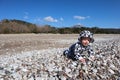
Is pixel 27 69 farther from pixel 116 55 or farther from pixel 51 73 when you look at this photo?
pixel 116 55

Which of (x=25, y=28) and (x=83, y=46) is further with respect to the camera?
(x=25, y=28)

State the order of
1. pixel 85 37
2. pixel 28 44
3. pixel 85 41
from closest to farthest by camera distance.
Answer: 1. pixel 85 37
2. pixel 85 41
3. pixel 28 44

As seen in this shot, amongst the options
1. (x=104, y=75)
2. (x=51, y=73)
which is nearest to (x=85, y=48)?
(x=104, y=75)

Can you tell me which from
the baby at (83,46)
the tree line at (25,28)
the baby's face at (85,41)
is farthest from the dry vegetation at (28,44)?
the tree line at (25,28)

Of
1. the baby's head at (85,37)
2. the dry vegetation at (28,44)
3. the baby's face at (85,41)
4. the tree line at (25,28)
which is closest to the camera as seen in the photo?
the baby's head at (85,37)

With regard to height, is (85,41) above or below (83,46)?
above

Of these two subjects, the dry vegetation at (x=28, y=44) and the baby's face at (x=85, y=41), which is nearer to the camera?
the baby's face at (x=85, y=41)

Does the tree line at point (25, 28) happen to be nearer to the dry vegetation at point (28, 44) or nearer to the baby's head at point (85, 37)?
the dry vegetation at point (28, 44)

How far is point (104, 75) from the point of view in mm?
6535

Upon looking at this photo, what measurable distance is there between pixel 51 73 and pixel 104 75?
145 cm

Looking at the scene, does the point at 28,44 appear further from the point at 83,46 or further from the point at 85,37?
the point at 85,37

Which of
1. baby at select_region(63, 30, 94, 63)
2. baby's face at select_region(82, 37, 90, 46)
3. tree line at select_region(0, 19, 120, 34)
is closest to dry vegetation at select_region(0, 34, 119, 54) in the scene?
baby at select_region(63, 30, 94, 63)

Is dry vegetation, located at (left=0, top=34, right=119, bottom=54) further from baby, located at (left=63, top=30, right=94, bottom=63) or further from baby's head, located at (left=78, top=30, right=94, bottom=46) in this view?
baby's head, located at (left=78, top=30, right=94, bottom=46)

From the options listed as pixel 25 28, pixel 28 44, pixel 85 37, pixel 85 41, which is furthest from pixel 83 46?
pixel 25 28
